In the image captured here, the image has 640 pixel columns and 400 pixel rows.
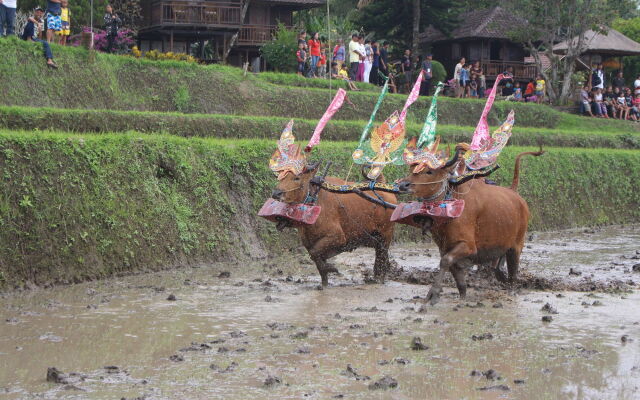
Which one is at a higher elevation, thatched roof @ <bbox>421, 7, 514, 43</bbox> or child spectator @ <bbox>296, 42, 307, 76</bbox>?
thatched roof @ <bbox>421, 7, 514, 43</bbox>

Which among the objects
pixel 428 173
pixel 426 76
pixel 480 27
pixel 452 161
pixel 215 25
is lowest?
Result: pixel 428 173

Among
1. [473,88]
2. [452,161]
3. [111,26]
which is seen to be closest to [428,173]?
[452,161]

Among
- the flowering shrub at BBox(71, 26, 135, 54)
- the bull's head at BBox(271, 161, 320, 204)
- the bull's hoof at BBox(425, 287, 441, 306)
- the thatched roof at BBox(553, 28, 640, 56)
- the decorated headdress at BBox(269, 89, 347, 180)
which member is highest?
the thatched roof at BBox(553, 28, 640, 56)

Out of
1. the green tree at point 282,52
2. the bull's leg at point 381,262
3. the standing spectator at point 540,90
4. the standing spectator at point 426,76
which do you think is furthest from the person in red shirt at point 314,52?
the bull's leg at point 381,262

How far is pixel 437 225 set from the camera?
11.8m

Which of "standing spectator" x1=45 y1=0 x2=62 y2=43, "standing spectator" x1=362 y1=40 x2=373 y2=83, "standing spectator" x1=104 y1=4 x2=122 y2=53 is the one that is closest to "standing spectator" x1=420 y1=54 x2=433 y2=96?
"standing spectator" x1=362 y1=40 x2=373 y2=83

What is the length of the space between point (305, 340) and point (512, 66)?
35634 millimetres

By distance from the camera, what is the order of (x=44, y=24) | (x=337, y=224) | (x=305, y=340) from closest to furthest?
(x=305, y=340)
(x=337, y=224)
(x=44, y=24)

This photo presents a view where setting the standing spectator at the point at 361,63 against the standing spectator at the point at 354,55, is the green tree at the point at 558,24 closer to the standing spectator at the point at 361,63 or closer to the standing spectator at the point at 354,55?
the standing spectator at the point at 361,63

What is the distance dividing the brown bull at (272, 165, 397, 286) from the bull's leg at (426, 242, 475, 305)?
5.16 feet

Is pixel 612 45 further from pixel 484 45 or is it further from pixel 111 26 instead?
pixel 111 26

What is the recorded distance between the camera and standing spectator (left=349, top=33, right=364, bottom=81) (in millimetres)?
29062

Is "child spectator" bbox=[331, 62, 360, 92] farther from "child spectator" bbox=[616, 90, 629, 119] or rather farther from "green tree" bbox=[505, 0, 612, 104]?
"child spectator" bbox=[616, 90, 629, 119]

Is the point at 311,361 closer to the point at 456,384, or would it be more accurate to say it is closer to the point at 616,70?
the point at 456,384
